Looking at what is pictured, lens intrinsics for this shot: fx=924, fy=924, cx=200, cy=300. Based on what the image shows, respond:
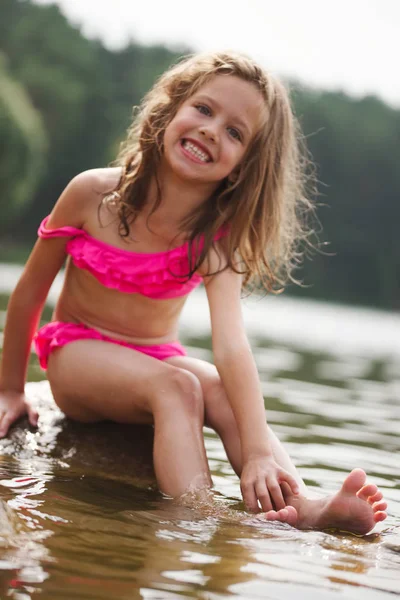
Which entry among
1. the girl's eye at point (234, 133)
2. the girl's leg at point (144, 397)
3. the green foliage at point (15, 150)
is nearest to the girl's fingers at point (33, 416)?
the girl's leg at point (144, 397)

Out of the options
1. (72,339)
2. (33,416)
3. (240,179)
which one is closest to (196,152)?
(240,179)

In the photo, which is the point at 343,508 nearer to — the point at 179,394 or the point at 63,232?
the point at 179,394

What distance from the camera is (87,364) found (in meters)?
3.23

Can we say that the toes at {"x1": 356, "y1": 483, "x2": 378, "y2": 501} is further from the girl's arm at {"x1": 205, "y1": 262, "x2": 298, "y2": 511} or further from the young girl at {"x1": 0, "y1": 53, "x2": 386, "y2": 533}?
the young girl at {"x1": 0, "y1": 53, "x2": 386, "y2": 533}

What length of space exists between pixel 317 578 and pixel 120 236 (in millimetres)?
1623

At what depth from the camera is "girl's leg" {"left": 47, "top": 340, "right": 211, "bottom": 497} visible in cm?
294

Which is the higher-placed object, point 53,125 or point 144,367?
point 53,125

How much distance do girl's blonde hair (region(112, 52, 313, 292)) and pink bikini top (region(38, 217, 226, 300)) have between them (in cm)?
6

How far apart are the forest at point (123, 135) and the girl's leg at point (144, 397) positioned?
30.4 metres

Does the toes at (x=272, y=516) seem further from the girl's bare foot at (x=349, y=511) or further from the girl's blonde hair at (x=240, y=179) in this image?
the girl's blonde hair at (x=240, y=179)

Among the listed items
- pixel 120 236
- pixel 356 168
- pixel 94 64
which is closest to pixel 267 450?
pixel 120 236

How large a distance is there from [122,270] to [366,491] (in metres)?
1.20

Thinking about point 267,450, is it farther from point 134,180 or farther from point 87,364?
point 134,180

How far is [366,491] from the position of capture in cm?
268
